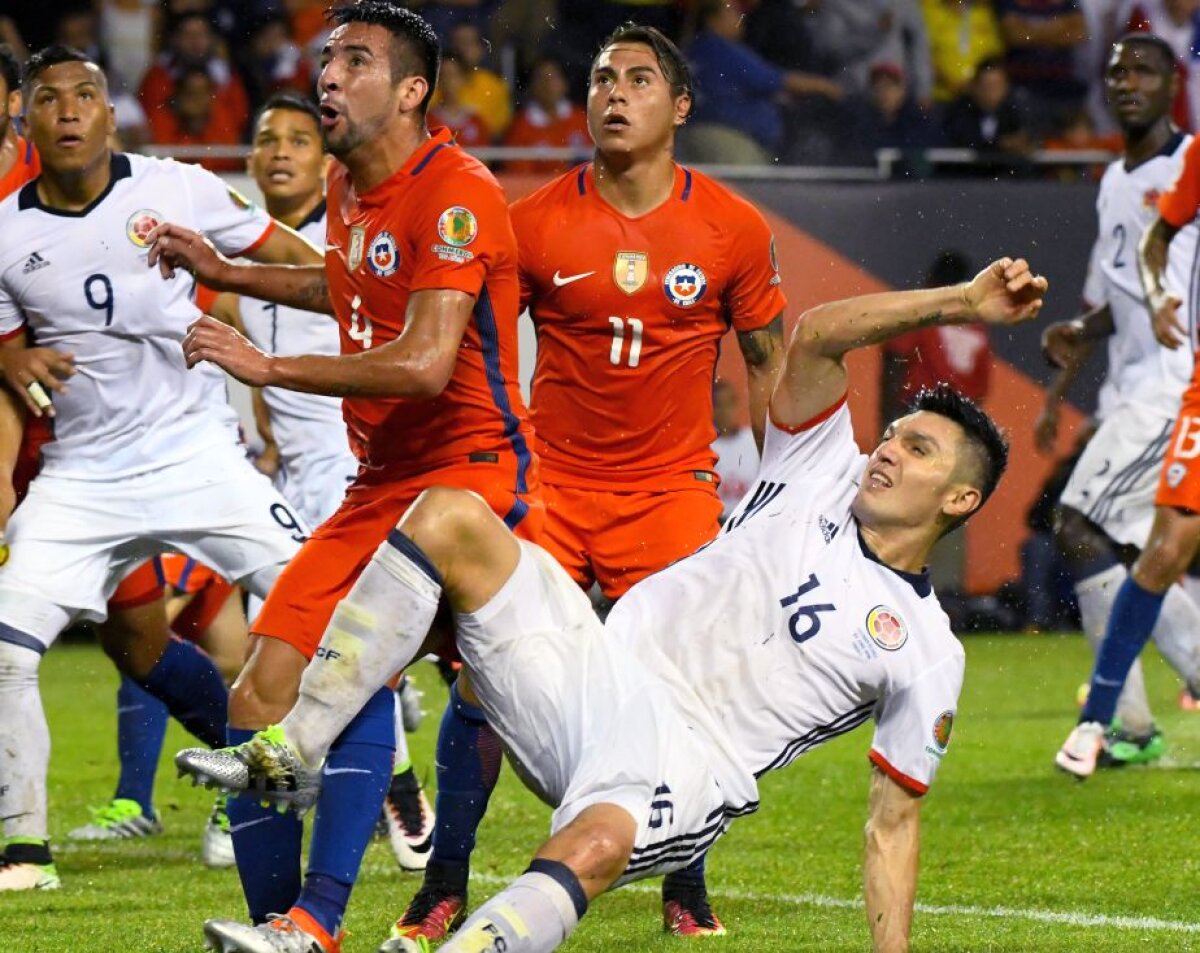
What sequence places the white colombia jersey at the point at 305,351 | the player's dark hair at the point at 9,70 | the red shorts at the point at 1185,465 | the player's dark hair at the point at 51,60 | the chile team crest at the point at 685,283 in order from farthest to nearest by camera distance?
the white colombia jersey at the point at 305,351
the red shorts at the point at 1185,465
the player's dark hair at the point at 9,70
the player's dark hair at the point at 51,60
the chile team crest at the point at 685,283

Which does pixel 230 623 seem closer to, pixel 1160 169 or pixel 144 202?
pixel 144 202

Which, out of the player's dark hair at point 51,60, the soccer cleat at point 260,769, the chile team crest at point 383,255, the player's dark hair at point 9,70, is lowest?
the soccer cleat at point 260,769

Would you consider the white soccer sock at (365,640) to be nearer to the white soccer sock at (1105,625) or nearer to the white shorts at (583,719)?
the white shorts at (583,719)

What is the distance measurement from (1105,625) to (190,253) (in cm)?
476

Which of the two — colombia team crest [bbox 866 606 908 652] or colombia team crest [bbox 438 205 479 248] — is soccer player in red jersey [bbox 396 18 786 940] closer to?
colombia team crest [bbox 438 205 479 248]

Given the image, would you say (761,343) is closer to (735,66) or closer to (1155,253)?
(1155,253)

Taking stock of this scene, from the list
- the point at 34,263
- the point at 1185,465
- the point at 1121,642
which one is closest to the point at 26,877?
the point at 34,263

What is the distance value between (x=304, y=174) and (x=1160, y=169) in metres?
3.93

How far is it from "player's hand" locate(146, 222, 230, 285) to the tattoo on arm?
1551mm

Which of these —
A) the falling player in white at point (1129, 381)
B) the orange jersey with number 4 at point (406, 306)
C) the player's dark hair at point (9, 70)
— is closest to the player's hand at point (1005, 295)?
the orange jersey with number 4 at point (406, 306)

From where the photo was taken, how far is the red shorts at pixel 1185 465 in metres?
8.72

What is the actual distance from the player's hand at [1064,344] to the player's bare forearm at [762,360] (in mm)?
3130

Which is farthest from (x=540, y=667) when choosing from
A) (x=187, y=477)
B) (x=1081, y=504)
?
(x=1081, y=504)

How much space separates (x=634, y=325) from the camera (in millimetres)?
6691
